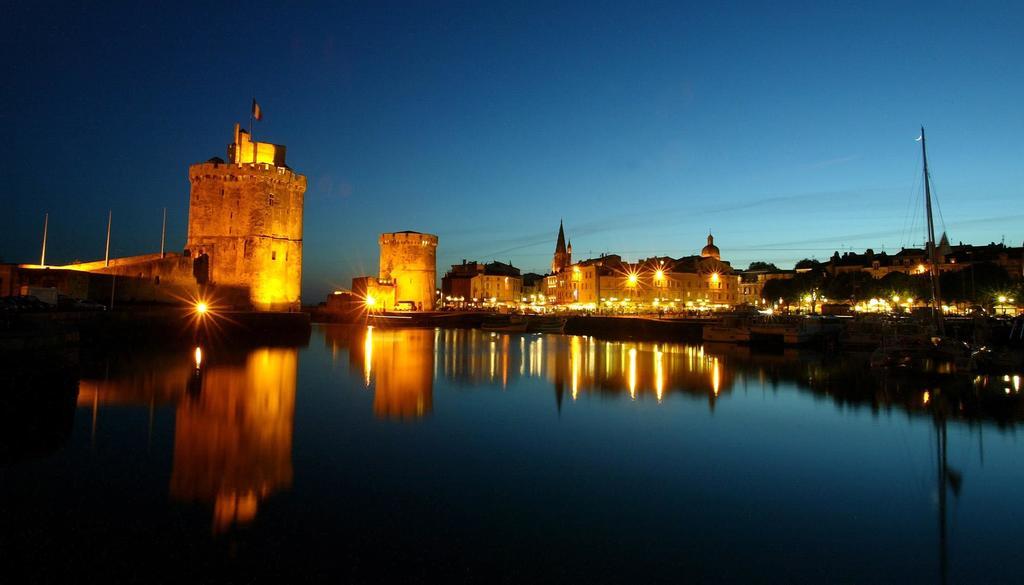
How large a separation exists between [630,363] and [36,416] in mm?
16546

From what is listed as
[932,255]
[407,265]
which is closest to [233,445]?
[932,255]

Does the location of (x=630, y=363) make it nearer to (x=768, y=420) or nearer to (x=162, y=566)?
(x=768, y=420)

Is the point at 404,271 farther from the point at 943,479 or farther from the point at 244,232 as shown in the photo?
the point at 943,479

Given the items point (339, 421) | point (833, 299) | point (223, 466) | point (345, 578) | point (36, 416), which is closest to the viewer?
point (345, 578)

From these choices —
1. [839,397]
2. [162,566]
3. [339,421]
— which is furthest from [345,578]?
[839,397]

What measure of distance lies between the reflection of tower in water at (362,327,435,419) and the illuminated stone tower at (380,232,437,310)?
942 inches

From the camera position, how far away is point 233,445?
7438 millimetres

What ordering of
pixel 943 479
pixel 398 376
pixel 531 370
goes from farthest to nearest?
1. pixel 531 370
2. pixel 398 376
3. pixel 943 479

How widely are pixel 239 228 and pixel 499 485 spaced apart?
28.4 metres

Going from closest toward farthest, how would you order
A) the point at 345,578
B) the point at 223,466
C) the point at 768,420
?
the point at 345,578 < the point at 223,466 < the point at 768,420

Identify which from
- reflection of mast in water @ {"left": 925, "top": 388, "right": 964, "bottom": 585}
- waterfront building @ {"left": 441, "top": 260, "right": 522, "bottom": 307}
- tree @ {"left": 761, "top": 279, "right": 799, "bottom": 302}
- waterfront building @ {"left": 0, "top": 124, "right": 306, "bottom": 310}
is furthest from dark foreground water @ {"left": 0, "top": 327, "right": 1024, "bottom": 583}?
waterfront building @ {"left": 441, "top": 260, "right": 522, "bottom": 307}

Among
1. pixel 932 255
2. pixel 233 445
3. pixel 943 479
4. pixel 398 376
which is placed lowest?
pixel 943 479

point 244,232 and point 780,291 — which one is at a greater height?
point 244,232

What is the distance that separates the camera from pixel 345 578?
3.91 m
